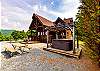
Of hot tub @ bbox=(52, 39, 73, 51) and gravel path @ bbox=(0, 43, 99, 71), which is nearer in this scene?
gravel path @ bbox=(0, 43, 99, 71)

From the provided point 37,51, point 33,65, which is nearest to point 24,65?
point 33,65

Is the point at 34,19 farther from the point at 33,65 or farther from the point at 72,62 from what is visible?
the point at 72,62

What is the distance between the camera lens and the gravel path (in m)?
4.61

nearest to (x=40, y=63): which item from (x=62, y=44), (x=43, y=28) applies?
(x=43, y=28)

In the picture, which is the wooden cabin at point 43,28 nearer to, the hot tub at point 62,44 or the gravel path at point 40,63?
the hot tub at point 62,44

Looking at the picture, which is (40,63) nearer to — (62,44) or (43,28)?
(43,28)

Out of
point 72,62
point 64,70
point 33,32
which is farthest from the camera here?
point 72,62

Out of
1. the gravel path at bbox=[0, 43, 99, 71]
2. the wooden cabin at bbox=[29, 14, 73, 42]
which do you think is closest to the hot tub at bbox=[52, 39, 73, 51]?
the wooden cabin at bbox=[29, 14, 73, 42]

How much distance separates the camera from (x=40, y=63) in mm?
4996

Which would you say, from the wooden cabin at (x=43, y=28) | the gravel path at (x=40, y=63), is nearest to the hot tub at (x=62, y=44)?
the wooden cabin at (x=43, y=28)

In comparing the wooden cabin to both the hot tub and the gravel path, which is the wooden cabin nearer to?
the hot tub

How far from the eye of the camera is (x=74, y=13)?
216 inches

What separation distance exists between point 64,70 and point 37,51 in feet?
4.39

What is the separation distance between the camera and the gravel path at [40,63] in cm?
461
